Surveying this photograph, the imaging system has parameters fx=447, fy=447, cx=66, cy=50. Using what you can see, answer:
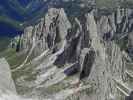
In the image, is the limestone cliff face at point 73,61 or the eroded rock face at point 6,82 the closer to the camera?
the eroded rock face at point 6,82

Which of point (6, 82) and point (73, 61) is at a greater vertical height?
point (6, 82)

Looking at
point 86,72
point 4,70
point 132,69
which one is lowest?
→ point 132,69

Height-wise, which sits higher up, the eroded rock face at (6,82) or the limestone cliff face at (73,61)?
the eroded rock face at (6,82)

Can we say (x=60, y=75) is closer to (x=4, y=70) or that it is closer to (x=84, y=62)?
(x=84, y=62)

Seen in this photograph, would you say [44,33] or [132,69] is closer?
[132,69]

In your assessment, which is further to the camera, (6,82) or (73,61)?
(73,61)

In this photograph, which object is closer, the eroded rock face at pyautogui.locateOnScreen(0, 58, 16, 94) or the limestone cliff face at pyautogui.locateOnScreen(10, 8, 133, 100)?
the eroded rock face at pyautogui.locateOnScreen(0, 58, 16, 94)

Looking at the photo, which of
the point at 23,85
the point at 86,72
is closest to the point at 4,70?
the point at 86,72

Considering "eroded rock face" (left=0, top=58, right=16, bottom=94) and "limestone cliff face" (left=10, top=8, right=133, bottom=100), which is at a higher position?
"eroded rock face" (left=0, top=58, right=16, bottom=94)
